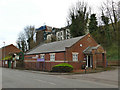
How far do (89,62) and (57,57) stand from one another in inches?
257

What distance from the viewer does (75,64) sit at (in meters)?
25.6

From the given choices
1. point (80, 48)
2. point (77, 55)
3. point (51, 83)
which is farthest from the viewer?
point (80, 48)

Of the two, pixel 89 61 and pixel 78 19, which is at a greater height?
pixel 78 19

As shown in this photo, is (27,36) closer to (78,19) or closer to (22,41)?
(22,41)

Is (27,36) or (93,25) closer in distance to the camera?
(93,25)

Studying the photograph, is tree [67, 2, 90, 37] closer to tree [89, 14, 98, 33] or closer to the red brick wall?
tree [89, 14, 98, 33]

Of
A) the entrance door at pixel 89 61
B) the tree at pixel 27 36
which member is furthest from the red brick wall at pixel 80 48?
the tree at pixel 27 36

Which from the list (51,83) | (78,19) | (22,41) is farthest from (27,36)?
(51,83)

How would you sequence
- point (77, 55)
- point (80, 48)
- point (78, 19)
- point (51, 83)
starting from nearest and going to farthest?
point (51, 83)
point (77, 55)
point (80, 48)
point (78, 19)

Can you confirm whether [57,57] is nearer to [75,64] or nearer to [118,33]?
[75,64]

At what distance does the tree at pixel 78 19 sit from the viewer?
4194 cm

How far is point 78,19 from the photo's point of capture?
4316 cm

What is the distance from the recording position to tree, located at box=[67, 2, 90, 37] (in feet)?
138

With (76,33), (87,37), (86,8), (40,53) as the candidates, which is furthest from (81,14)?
(40,53)
